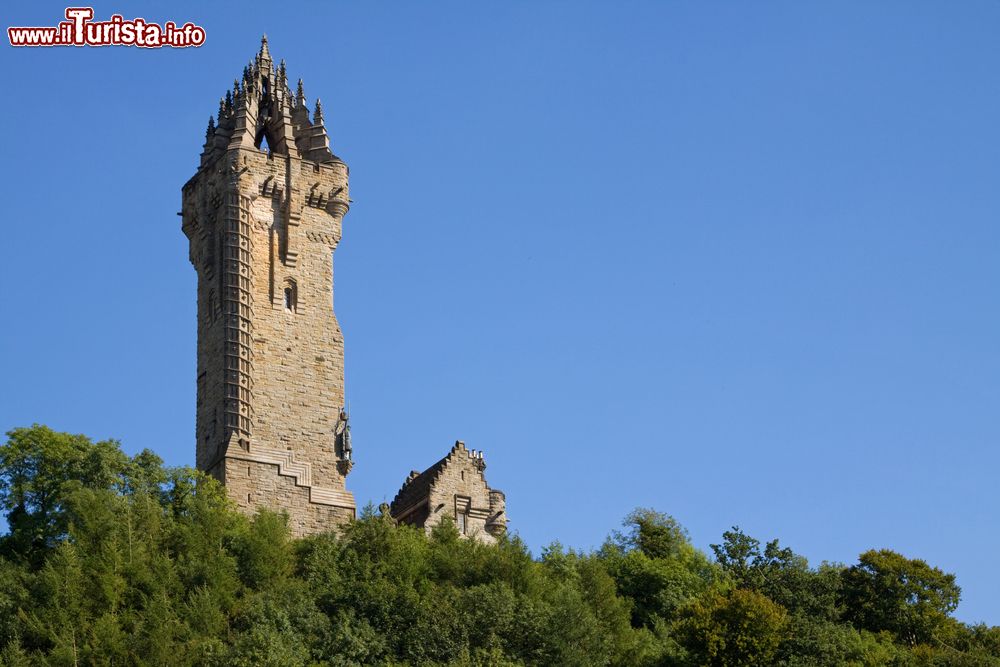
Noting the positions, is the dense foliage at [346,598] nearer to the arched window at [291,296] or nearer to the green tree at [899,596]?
the green tree at [899,596]

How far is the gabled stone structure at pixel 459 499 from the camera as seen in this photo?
83.6 meters

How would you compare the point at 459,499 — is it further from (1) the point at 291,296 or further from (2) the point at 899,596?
(2) the point at 899,596

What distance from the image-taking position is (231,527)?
2933 inches

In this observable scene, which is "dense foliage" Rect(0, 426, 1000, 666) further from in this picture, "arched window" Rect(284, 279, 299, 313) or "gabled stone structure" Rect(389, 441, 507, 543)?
"arched window" Rect(284, 279, 299, 313)

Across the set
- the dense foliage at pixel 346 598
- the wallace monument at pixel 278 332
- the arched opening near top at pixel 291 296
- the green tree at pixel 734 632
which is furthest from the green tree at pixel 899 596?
the arched opening near top at pixel 291 296

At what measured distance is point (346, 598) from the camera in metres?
Answer: 70.9

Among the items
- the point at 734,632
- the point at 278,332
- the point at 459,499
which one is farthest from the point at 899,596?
the point at 278,332

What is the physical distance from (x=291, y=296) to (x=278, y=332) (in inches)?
70.9

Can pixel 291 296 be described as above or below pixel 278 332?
above

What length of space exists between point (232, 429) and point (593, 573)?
44.5 feet

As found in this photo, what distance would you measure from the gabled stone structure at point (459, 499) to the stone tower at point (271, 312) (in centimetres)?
413

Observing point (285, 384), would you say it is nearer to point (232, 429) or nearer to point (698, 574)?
point (232, 429)

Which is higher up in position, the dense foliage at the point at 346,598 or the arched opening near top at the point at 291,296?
the arched opening near top at the point at 291,296

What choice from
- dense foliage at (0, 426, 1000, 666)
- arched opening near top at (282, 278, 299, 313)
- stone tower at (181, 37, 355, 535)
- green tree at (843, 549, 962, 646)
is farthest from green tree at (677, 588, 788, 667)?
arched opening near top at (282, 278, 299, 313)
